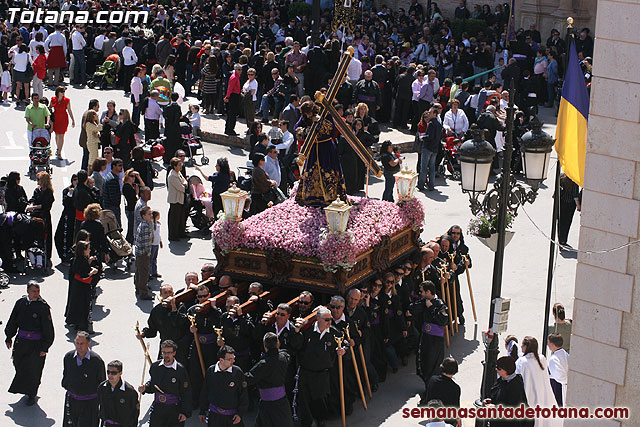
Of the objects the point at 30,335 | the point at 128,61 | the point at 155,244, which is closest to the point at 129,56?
the point at 128,61

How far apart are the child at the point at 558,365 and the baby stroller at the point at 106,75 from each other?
66.0 feet

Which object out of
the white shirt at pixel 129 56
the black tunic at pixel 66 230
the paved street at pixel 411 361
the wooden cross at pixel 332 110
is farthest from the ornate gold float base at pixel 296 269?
the white shirt at pixel 129 56

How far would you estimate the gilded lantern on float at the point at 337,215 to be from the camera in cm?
1495

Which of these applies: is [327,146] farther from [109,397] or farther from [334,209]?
[109,397]

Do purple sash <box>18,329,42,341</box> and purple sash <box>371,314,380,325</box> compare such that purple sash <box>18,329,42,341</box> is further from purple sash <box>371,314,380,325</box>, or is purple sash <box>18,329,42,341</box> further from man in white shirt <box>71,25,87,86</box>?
man in white shirt <box>71,25,87,86</box>

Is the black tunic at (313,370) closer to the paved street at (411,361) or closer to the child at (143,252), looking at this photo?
→ the paved street at (411,361)

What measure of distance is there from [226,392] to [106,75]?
19794 mm

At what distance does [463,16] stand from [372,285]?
23665 millimetres

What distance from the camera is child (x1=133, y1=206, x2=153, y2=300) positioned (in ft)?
57.0

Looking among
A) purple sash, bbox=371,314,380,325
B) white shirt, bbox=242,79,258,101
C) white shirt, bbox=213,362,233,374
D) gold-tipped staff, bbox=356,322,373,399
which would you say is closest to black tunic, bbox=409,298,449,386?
purple sash, bbox=371,314,380,325

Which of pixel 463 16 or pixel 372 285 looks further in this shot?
pixel 463 16

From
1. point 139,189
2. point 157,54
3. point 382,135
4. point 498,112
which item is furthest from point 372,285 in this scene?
point 157,54

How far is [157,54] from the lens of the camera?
103 ft

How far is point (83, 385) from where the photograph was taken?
43.2ft
